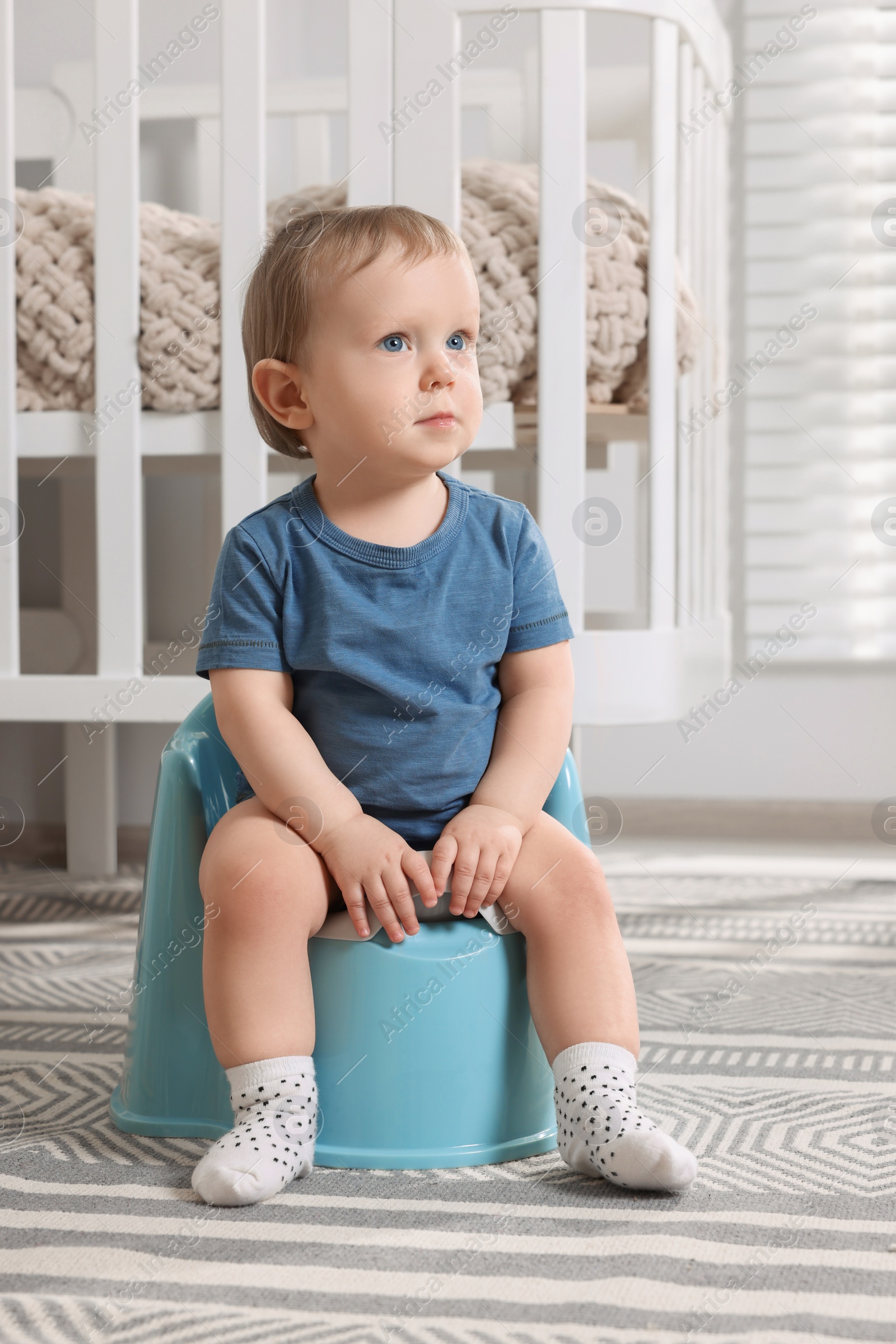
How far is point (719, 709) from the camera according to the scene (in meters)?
1.83

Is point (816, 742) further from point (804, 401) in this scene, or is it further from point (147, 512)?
point (147, 512)

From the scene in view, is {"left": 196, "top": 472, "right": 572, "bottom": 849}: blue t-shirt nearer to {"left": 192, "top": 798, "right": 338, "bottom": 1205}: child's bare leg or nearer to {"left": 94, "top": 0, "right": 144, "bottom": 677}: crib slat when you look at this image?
{"left": 192, "top": 798, "right": 338, "bottom": 1205}: child's bare leg

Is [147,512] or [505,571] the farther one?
[147,512]

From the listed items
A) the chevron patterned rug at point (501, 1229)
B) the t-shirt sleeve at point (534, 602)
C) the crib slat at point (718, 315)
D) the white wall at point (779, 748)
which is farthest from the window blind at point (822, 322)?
the t-shirt sleeve at point (534, 602)

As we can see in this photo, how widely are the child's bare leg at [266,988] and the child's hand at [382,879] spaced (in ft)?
0.07

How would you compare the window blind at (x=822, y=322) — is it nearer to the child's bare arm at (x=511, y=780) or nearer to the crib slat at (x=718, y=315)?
the crib slat at (x=718, y=315)

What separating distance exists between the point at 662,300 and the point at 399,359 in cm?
46

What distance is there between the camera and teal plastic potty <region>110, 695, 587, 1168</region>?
0.71 metres

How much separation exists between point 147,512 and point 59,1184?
1.20m

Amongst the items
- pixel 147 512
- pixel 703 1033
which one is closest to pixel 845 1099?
pixel 703 1033

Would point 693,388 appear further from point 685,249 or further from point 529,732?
point 529,732

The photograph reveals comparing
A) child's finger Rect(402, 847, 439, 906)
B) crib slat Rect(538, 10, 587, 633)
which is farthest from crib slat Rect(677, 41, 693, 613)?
child's finger Rect(402, 847, 439, 906)

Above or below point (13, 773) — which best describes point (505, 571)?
above

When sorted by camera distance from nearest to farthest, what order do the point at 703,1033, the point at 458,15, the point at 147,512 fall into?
the point at 703,1033 < the point at 458,15 < the point at 147,512
